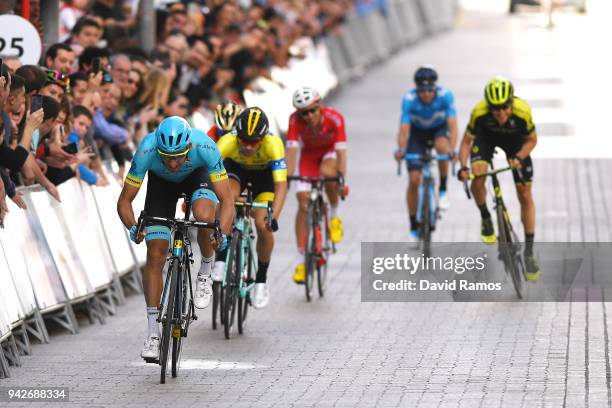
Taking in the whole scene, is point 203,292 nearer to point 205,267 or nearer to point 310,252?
point 205,267

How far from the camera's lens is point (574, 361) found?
459 inches

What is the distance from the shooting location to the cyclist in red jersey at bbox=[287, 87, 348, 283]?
15.3 m

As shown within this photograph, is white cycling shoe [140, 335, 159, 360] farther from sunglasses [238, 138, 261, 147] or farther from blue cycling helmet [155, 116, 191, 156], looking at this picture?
sunglasses [238, 138, 261, 147]

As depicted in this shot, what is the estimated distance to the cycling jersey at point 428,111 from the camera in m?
17.9

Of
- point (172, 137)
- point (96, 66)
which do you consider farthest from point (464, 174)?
point (172, 137)

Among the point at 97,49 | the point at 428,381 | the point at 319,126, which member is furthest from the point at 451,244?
the point at 428,381

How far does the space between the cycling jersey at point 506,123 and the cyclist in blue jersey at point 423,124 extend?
199 centimetres

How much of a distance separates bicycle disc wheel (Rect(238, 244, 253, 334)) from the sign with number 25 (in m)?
2.96

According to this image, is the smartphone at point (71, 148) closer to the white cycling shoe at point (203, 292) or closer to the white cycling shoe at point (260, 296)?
the white cycling shoe at point (260, 296)

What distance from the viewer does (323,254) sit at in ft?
50.8

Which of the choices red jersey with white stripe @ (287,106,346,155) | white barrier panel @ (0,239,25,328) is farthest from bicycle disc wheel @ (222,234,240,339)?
red jersey with white stripe @ (287,106,346,155)

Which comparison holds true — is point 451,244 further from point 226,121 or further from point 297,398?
point 297,398

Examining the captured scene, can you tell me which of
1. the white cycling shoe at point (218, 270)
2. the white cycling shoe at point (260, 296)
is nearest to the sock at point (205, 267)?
the white cycling shoe at point (218, 270)

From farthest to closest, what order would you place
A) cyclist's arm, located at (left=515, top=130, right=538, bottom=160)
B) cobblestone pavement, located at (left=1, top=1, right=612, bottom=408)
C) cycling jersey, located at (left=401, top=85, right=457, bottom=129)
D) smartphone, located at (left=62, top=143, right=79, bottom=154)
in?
cycling jersey, located at (left=401, top=85, right=457, bottom=129) < cyclist's arm, located at (left=515, top=130, right=538, bottom=160) < smartphone, located at (left=62, top=143, right=79, bottom=154) < cobblestone pavement, located at (left=1, top=1, right=612, bottom=408)
